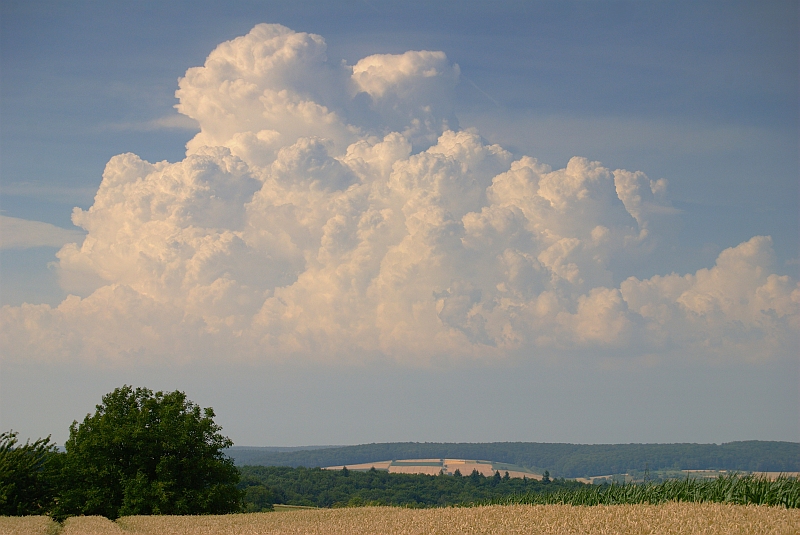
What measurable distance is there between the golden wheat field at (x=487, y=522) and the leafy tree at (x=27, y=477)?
14.4 metres

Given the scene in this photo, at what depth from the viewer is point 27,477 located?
135 feet

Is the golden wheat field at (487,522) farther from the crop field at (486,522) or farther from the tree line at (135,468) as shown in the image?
the tree line at (135,468)

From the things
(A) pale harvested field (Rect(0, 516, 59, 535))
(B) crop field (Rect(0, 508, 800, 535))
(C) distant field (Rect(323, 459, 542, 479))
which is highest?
(B) crop field (Rect(0, 508, 800, 535))

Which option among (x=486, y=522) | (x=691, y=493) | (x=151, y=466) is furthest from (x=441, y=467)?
(x=486, y=522)

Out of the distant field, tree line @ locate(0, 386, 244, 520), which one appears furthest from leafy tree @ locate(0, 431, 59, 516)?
the distant field

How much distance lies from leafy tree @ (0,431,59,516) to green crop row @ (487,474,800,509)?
92.6 feet

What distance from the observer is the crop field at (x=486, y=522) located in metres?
15.7

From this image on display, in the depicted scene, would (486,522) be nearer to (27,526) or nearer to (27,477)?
(27,526)

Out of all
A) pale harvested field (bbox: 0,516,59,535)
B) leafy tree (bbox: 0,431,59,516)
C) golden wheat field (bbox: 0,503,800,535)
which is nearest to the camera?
golden wheat field (bbox: 0,503,800,535)

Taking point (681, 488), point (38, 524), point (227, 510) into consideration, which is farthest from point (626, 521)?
point (227, 510)

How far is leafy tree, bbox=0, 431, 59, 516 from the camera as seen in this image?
1507 inches

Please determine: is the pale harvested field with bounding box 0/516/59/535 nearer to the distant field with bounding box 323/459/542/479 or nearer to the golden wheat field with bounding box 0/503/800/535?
the golden wheat field with bounding box 0/503/800/535

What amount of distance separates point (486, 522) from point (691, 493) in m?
8.40

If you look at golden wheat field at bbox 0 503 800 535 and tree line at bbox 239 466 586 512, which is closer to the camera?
golden wheat field at bbox 0 503 800 535
